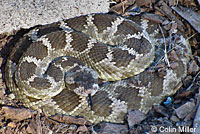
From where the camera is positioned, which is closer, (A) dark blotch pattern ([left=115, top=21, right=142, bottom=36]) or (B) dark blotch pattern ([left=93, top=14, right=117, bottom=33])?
(A) dark blotch pattern ([left=115, top=21, right=142, bottom=36])

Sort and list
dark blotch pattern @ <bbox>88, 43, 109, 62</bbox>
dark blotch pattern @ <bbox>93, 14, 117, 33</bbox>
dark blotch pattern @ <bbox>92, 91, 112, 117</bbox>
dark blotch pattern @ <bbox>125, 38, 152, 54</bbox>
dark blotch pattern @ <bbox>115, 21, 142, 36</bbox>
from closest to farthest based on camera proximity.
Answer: dark blotch pattern @ <bbox>92, 91, 112, 117</bbox> < dark blotch pattern @ <bbox>88, 43, 109, 62</bbox> < dark blotch pattern @ <bbox>125, 38, 152, 54</bbox> < dark blotch pattern @ <bbox>115, 21, 142, 36</bbox> < dark blotch pattern @ <bbox>93, 14, 117, 33</bbox>

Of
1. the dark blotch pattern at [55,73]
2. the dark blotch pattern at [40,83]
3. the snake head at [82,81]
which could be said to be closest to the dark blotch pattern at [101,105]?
the snake head at [82,81]

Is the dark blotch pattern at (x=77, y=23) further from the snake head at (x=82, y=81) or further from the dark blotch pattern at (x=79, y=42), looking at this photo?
the snake head at (x=82, y=81)

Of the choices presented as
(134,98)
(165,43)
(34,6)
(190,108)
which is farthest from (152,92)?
(34,6)

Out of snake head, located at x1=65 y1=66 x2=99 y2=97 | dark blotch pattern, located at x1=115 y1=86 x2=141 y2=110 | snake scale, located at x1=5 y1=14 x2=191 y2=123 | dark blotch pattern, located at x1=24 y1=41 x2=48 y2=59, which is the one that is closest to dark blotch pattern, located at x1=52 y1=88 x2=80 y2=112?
snake scale, located at x1=5 y1=14 x2=191 y2=123

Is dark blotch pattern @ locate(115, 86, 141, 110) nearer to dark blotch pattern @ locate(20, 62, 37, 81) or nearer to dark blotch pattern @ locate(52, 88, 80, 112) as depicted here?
dark blotch pattern @ locate(52, 88, 80, 112)

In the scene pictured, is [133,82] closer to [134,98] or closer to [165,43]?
[134,98]
